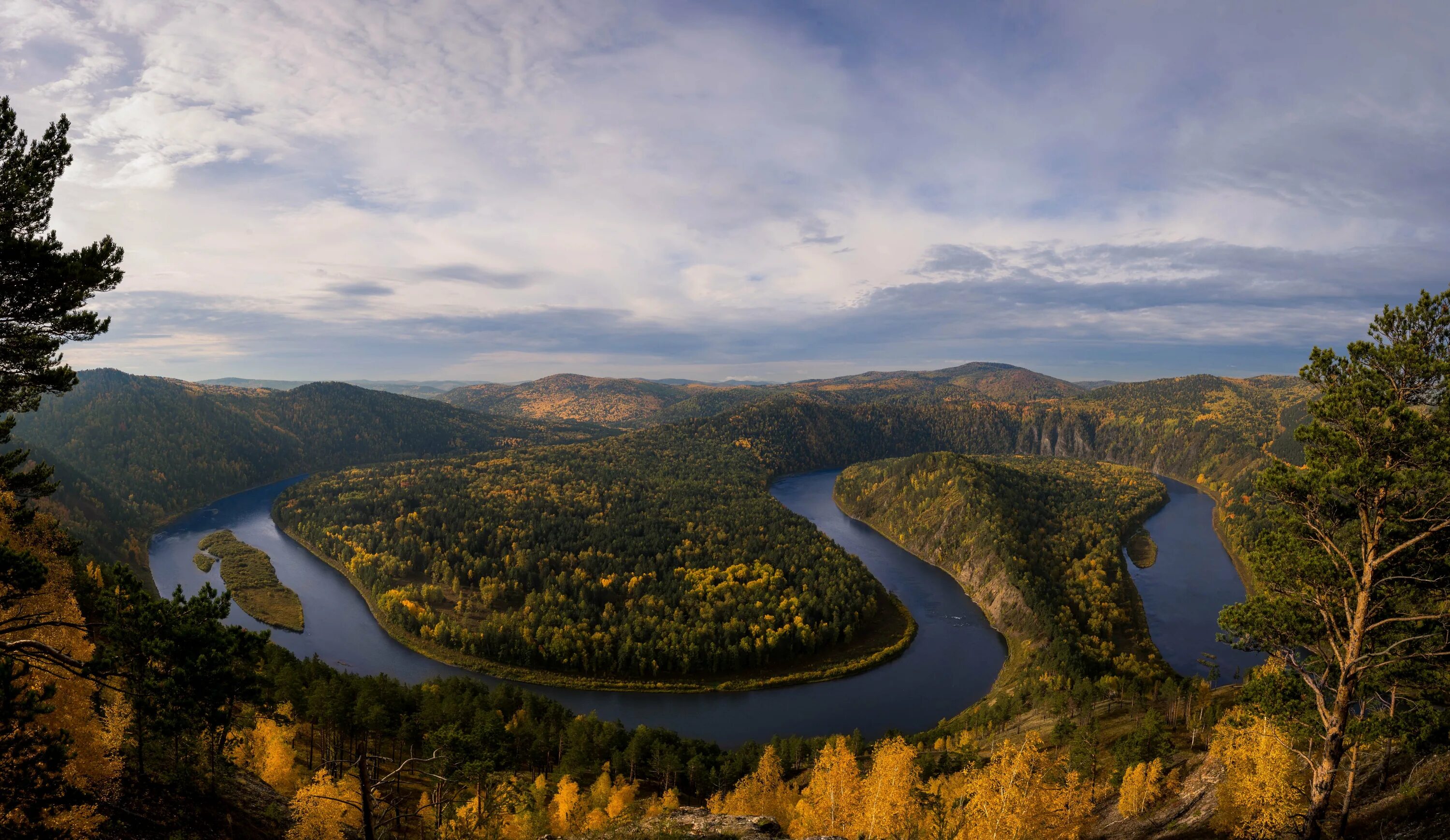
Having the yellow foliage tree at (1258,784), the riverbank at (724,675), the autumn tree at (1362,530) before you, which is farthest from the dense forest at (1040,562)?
the autumn tree at (1362,530)

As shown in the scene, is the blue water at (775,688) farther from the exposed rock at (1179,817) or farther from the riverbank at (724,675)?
the exposed rock at (1179,817)

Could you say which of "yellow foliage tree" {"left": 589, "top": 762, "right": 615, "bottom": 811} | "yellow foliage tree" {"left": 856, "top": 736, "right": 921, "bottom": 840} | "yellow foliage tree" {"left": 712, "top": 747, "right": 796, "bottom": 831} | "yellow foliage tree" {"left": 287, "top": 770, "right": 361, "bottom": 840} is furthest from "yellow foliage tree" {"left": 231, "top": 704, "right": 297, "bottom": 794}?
"yellow foliage tree" {"left": 856, "top": 736, "right": 921, "bottom": 840}

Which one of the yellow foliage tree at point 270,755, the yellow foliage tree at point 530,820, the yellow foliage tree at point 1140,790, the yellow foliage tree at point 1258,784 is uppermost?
the yellow foliage tree at point 1258,784

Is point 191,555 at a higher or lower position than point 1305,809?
lower

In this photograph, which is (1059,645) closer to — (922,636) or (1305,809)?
(922,636)


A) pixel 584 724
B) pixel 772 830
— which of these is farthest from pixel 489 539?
pixel 772 830

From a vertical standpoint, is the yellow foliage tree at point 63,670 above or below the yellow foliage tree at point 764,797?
above

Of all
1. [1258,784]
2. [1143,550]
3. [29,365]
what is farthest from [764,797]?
[1143,550]
